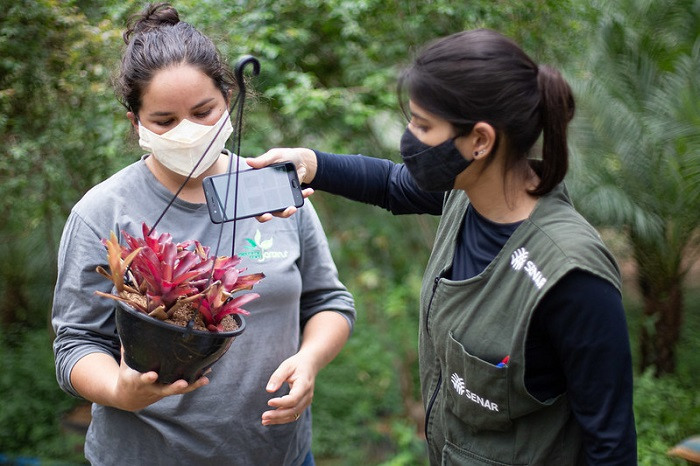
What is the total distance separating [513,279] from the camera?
5.25ft

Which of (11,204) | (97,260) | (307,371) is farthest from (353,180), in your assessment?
(11,204)

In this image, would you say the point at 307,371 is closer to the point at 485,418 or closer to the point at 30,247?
the point at 485,418

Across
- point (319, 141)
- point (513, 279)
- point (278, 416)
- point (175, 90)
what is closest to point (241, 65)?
point (175, 90)

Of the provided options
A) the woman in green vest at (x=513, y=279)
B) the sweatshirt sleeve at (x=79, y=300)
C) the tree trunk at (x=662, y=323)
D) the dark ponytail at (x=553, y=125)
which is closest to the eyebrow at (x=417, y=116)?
the woman in green vest at (x=513, y=279)

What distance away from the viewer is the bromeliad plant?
161 cm

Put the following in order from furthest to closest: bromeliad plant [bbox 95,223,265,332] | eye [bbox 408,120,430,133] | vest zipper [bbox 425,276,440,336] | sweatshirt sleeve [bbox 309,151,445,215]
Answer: sweatshirt sleeve [bbox 309,151,445,215] → vest zipper [bbox 425,276,440,336] → eye [bbox 408,120,430,133] → bromeliad plant [bbox 95,223,265,332]

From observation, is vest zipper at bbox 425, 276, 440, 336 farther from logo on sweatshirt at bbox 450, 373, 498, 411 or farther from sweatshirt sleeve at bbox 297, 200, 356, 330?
sweatshirt sleeve at bbox 297, 200, 356, 330

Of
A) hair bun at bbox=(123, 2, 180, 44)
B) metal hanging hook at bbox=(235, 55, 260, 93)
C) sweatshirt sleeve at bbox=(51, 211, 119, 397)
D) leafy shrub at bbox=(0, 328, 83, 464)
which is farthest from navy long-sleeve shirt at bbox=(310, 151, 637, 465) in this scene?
leafy shrub at bbox=(0, 328, 83, 464)

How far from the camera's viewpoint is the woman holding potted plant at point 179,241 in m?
1.88

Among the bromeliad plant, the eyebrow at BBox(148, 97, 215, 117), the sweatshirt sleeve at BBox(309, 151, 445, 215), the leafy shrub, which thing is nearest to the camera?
the bromeliad plant

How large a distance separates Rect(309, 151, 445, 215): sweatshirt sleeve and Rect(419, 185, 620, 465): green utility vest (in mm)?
325

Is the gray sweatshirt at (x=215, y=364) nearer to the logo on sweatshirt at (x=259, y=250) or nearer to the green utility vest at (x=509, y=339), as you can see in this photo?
the logo on sweatshirt at (x=259, y=250)

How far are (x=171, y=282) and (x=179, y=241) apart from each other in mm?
369

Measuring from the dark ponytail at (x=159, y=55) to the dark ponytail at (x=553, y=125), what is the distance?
2.89ft
